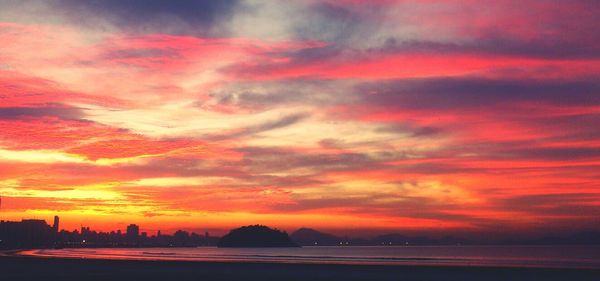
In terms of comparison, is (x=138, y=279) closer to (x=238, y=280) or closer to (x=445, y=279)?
(x=238, y=280)

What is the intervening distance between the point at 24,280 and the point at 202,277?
15.5 metres

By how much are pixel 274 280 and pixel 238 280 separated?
324 cm

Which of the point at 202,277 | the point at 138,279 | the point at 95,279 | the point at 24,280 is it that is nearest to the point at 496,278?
the point at 202,277

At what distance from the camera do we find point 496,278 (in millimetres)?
55500

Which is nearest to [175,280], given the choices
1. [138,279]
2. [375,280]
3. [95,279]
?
[138,279]

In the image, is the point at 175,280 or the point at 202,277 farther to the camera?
the point at 202,277

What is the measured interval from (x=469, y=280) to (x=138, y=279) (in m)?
29.8

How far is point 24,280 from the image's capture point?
46062 mm

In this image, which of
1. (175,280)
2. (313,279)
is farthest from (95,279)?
(313,279)

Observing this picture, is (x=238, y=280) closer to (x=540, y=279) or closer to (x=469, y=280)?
(x=469, y=280)

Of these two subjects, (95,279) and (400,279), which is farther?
(400,279)

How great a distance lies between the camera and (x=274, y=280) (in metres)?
50.4

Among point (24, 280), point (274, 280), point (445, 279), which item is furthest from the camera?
point (445, 279)

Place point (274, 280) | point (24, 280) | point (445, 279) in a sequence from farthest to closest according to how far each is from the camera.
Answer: point (445, 279)
point (274, 280)
point (24, 280)
